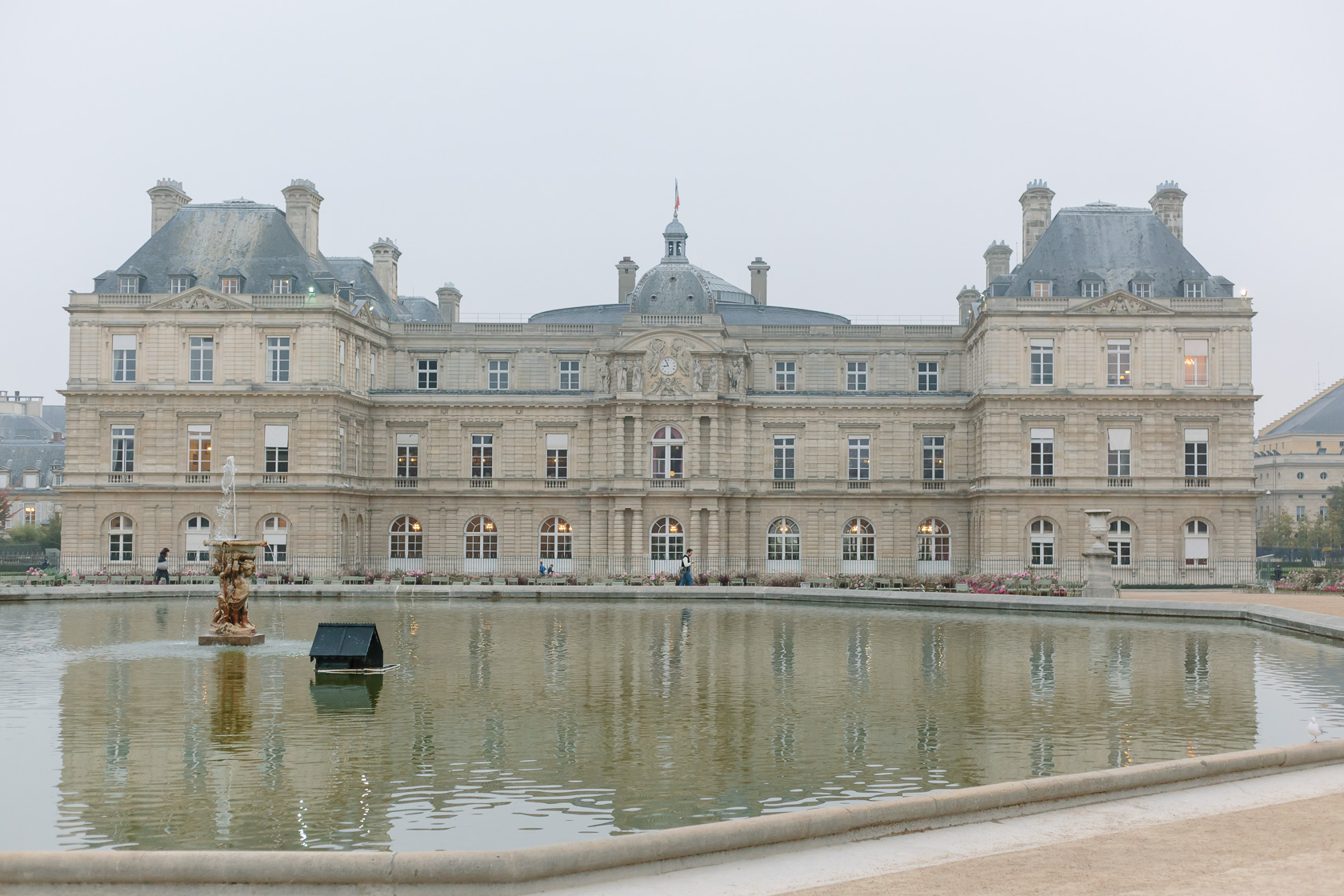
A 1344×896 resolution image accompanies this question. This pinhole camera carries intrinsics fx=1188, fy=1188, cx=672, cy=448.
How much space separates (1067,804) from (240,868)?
290 inches

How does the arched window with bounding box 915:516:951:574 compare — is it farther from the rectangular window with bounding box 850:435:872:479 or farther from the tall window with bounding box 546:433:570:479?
the tall window with bounding box 546:433:570:479

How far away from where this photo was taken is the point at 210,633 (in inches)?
1003

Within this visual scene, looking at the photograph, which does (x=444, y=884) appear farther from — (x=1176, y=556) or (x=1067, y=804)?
(x=1176, y=556)

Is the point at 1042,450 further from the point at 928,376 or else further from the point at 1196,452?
the point at 928,376

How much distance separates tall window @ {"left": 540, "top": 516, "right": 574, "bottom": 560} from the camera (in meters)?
53.6

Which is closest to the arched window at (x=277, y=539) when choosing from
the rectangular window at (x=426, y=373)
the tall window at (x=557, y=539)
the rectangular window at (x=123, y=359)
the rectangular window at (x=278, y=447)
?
the rectangular window at (x=278, y=447)

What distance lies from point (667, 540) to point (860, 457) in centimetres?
973

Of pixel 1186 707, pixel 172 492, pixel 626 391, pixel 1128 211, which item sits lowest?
pixel 1186 707

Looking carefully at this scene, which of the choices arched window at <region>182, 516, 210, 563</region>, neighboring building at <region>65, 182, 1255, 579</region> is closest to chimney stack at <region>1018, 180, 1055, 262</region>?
neighboring building at <region>65, 182, 1255, 579</region>

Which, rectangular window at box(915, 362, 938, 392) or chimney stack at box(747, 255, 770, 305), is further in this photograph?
chimney stack at box(747, 255, 770, 305)

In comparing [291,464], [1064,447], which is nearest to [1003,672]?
[1064,447]

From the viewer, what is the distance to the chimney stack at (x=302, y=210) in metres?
53.7

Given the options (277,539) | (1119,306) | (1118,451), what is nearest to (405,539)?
(277,539)

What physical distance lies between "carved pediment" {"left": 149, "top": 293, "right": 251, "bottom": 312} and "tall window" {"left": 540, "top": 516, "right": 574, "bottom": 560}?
52.2 feet
